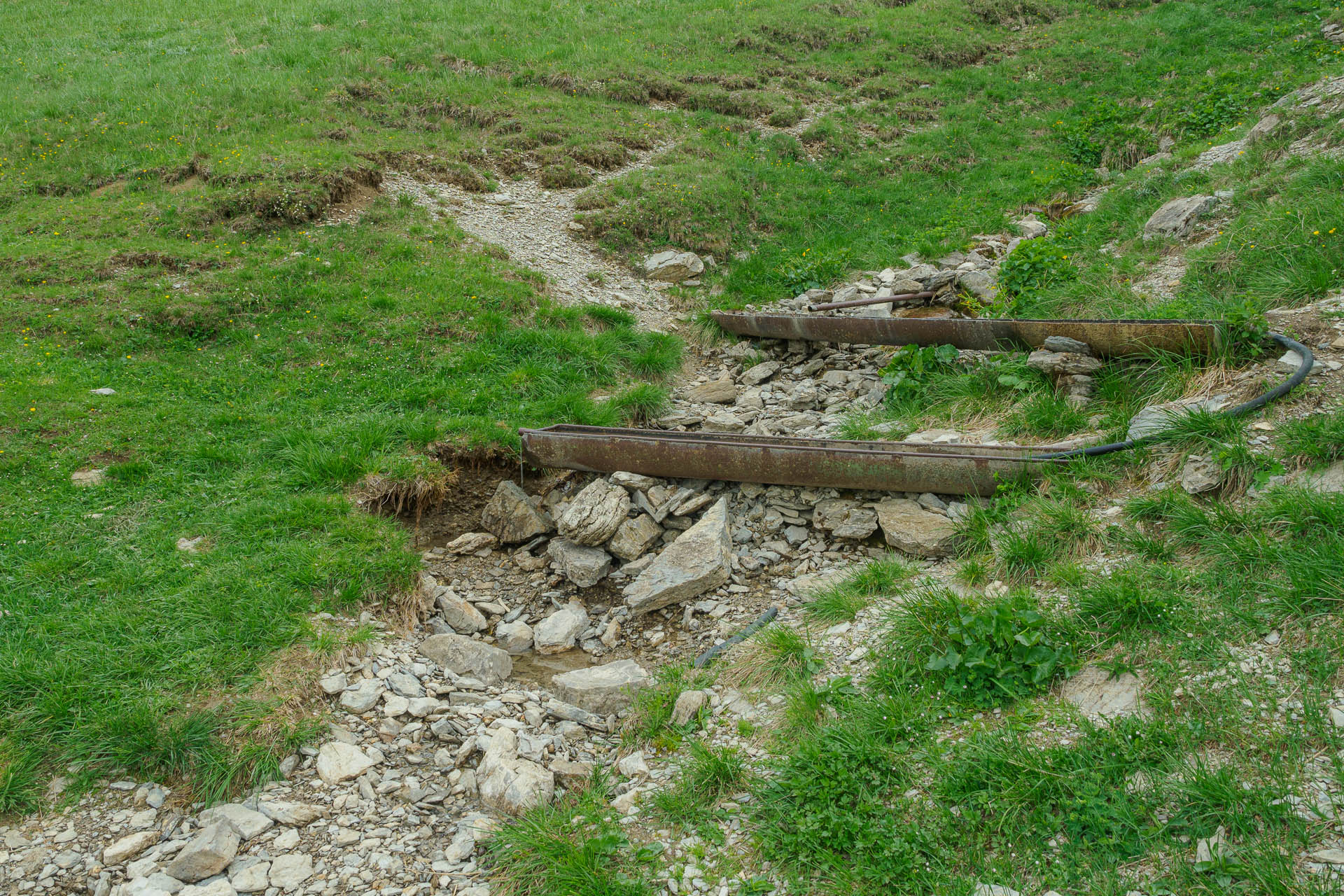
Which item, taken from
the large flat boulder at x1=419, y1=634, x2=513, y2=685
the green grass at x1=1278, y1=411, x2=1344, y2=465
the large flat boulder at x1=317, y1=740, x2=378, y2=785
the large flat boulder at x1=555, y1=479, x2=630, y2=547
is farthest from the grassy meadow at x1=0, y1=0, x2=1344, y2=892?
the large flat boulder at x1=555, y1=479, x2=630, y2=547

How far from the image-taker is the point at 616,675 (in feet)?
16.6

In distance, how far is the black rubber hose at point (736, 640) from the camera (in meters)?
5.12

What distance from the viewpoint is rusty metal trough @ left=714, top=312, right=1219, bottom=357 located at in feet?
20.0

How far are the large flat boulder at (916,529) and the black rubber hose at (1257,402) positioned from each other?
2.66 feet

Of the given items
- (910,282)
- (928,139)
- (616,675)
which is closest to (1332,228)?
(910,282)

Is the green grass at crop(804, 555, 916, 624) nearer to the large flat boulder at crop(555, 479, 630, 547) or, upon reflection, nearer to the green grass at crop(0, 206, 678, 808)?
the large flat boulder at crop(555, 479, 630, 547)

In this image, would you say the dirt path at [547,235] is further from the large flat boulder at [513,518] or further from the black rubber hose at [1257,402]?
the black rubber hose at [1257,402]

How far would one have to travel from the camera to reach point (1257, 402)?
4.98 metres

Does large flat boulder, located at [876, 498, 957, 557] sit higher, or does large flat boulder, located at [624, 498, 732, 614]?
large flat boulder, located at [876, 498, 957, 557]

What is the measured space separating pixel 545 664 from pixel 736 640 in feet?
4.61

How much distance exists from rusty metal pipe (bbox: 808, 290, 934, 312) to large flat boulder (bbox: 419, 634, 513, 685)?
6336mm

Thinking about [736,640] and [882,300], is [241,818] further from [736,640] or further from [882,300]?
[882,300]

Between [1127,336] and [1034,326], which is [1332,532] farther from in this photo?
[1034,326]

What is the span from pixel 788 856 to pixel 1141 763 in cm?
155
